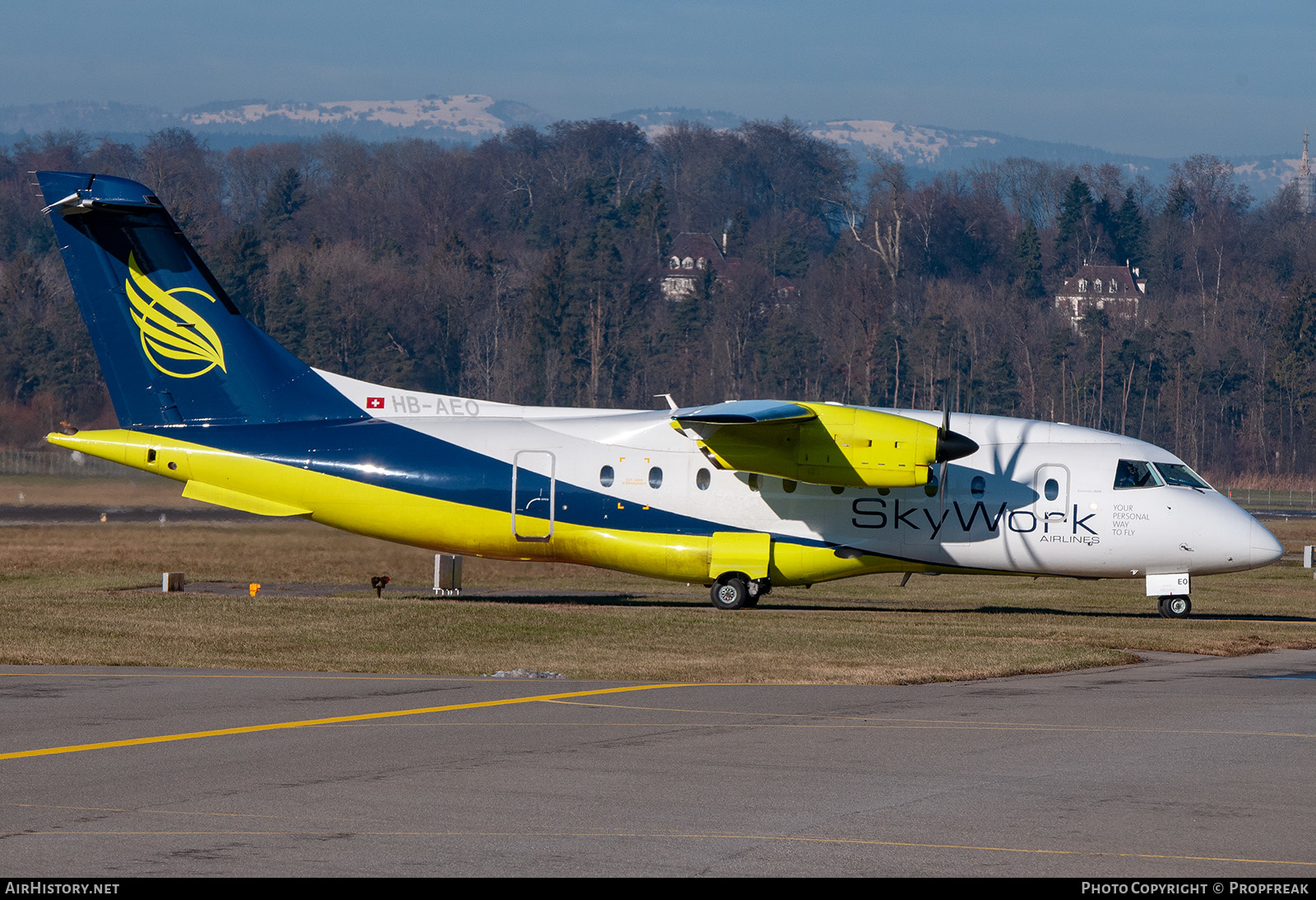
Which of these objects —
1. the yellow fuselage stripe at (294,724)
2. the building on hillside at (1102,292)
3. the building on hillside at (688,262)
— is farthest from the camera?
the building on hillside at (688,262)

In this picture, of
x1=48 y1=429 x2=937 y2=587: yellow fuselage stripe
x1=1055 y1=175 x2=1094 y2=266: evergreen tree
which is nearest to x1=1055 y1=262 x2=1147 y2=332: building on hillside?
x1=1055 y1=175 x2=1094 y2=266: evergreen tree

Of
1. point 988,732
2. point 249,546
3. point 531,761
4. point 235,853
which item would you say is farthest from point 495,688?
point 249,546

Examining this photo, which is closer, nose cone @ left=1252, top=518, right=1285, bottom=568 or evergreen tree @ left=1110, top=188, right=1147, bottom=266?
nose cone @ left=1252, top=518, right=1285, bottom=568

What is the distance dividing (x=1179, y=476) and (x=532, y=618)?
12.7 m

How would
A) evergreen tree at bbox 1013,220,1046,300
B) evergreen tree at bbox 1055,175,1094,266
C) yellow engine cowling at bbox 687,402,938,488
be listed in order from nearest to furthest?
yellow engine cowling at bbox 687,402,938,488 < evergreen tree at bbox 1013,220,1046,300 < evergreen tree at bbox 1055,175,1094,266

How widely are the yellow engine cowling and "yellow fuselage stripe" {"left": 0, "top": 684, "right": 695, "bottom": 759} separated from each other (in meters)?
9.64

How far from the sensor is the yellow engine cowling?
25.5 metres

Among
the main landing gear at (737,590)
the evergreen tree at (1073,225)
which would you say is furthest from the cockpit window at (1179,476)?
the evergreen tree at (1073,225)

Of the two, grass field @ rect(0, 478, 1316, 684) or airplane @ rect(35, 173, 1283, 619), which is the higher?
airplane @ rect(35, 173, 1283, 619)

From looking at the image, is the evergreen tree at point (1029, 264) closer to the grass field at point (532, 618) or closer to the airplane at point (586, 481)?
the grass field at point (532, 618)

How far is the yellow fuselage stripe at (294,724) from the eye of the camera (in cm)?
1205

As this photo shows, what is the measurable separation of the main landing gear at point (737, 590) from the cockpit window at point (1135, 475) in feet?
22.5

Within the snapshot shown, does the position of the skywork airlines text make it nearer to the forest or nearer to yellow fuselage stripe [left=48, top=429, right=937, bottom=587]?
yellow fuselage stripe [left=48, top=429, right=937, bottom=587]

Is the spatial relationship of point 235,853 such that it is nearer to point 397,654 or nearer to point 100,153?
point 397,654
